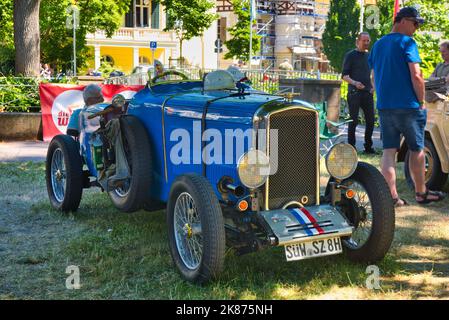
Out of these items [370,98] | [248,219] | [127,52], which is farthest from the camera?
[127,52]

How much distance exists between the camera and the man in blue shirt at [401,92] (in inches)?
253

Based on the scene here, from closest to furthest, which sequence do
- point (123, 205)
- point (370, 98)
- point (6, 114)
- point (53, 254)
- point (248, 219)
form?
1. point (248, 219)
2. point (53, 254)
3. point (123, 205)
4. point (370, 98)
5. point (6, 114)

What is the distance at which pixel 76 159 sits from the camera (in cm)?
648

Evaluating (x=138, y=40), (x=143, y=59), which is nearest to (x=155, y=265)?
(x=138, y=40)

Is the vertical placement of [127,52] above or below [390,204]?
above

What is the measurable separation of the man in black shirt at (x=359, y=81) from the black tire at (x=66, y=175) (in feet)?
17.8

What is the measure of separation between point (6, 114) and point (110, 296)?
9.06 m

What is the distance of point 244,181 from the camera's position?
14.4ft

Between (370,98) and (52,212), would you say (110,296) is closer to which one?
(52,212)

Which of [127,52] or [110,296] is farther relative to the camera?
[127,52]

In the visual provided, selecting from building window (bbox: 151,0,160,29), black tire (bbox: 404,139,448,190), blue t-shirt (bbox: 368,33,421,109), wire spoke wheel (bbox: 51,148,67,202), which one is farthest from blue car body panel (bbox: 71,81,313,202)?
building window (bbox: 151,0,160,29)

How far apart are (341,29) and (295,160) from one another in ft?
162

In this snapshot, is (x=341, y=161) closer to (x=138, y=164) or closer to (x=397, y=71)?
(x=138, y=164)
